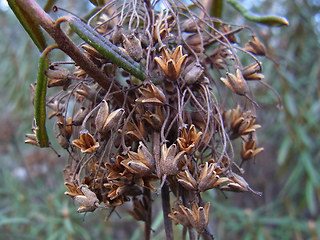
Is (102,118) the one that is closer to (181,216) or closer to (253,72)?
(181,216)

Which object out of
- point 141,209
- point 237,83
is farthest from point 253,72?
point 141,209

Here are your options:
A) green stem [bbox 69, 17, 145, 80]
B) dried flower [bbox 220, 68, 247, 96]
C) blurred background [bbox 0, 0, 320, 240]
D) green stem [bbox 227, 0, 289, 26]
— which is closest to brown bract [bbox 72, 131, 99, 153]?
green stem [bbox 69, 17, 145, 80]

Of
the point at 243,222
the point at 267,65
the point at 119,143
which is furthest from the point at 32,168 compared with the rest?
the point at 119,143

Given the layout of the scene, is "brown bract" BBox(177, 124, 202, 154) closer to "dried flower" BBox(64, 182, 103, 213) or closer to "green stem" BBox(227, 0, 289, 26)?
"dried flower" BBox(64, 182, 103, 213)

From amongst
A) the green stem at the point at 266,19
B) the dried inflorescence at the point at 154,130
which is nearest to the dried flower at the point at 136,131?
the dried inflorescence at the point at 154,130

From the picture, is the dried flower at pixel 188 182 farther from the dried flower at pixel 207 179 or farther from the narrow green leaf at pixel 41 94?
the narrow green leaf at pixel 41 94
